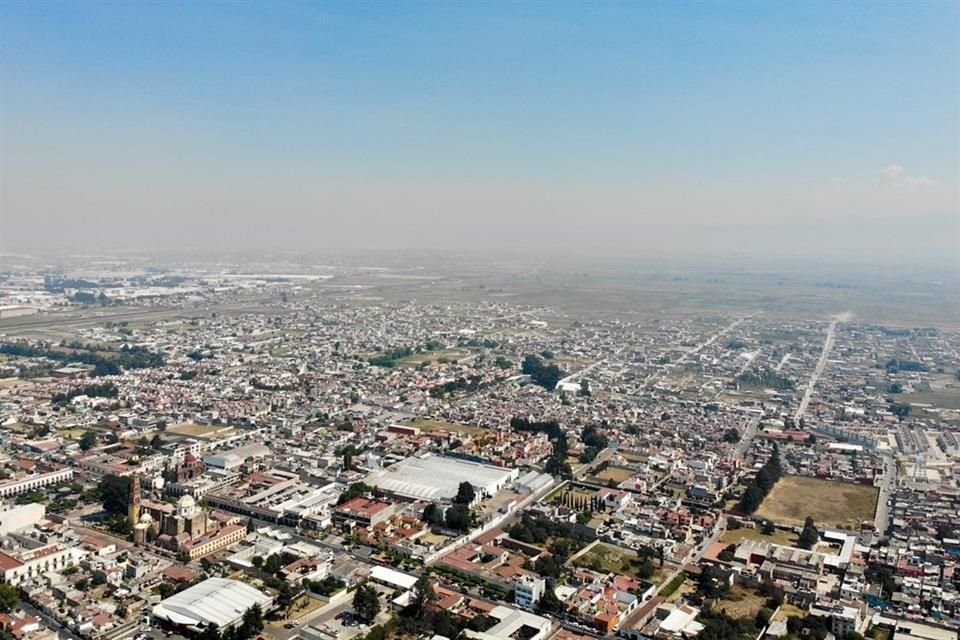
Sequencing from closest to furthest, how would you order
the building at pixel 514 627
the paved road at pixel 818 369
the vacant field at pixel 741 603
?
the building at pixel 514 627 → the vacant field at pixel 741 603 → the paved road at pixel 818 369

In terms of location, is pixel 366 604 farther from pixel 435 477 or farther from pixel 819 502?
pixel 819 502

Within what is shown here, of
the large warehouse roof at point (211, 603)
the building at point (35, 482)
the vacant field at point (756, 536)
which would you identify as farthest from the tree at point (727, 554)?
the building at point (35, 482)

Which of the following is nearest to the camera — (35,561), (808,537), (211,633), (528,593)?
(211,633)

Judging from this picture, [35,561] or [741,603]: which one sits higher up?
[35,561]

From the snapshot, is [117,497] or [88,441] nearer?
[117,497]

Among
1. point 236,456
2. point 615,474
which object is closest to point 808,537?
point 615,474

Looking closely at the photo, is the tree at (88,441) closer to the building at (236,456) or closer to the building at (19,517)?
the building at (236,456)

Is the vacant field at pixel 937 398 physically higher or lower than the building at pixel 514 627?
higher
